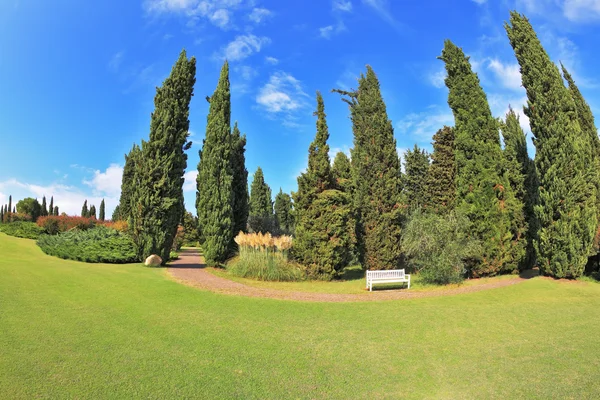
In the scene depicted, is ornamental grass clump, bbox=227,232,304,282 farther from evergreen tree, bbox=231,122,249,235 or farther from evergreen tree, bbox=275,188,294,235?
evergreen tree, bbox=275,188,294,235

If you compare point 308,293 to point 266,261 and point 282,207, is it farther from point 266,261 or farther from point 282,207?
point 282,207

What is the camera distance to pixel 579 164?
11.4 m

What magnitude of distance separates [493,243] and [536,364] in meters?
10.1

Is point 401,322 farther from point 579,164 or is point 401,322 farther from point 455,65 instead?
point 455,65

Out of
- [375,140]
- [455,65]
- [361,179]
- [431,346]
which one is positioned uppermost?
[455,65]

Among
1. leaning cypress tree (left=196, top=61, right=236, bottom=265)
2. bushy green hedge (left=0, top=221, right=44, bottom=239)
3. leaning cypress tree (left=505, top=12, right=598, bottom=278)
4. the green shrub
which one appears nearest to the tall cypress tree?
leaning cypress tree (left=196, top=61, right=236, bottom=265)

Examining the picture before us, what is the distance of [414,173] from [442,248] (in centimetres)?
1089

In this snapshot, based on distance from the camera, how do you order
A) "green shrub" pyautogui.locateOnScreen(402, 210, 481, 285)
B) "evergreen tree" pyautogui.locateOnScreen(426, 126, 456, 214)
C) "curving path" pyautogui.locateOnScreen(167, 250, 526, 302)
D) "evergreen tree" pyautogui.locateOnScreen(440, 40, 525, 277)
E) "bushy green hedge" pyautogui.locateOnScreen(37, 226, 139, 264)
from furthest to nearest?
"evergreen tree" pyautogui.locateOnScreen(426, 126, 456, 214) → "bushy green hedge" pyautogui.locateOnScreen(37, 226, 139, 264) → "evergreen tree" pyautogui.locateOnScreen(440, 40, 525, 277) → "green shrub" pyautogui.locateOnScreen(402, 210, 481, 285) → "curving path" pyautogui.locateOnScreen(167, 250, 526, 302)

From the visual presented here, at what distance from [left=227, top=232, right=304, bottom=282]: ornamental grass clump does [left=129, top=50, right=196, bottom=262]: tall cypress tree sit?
3.92m

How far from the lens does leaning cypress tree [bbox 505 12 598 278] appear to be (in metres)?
11.2

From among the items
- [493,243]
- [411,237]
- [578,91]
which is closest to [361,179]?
[411,237]

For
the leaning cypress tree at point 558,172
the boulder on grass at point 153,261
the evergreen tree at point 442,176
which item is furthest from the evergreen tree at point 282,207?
the leaning cypress tree at point 558,172

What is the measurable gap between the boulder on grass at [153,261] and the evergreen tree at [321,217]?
5.98 m

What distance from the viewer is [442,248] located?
12359mm
